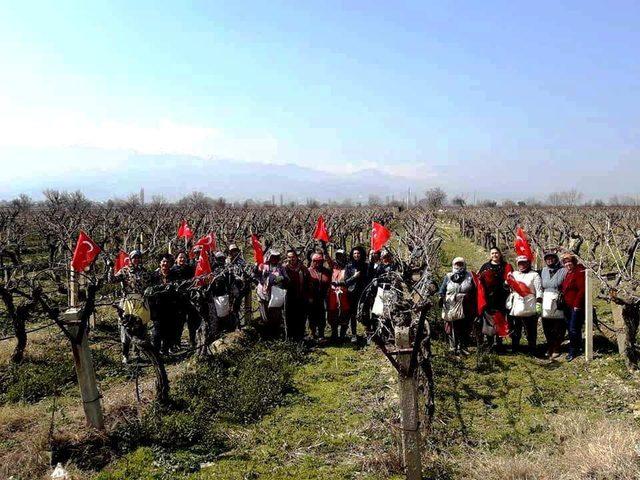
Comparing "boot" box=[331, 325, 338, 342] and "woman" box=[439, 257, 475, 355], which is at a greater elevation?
Answer: "woman" box=[439, 257, 475, 355]

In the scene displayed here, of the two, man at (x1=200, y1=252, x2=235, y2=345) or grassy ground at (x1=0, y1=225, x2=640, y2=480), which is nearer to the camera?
grassy ground at (x1=0, y1=225, x2=640, y2=480)

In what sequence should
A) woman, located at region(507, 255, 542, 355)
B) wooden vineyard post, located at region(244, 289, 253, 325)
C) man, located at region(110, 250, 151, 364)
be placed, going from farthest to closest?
wooden vineyard post, located at region(244, 289, 253, 325), woman, located at region(507, 255, 542, 355), man, located at region(110, 250, 151, 364)

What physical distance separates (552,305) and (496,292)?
835 mm

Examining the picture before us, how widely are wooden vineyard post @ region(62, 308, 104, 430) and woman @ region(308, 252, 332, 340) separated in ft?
13.7

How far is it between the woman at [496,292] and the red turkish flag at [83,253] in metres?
5.91

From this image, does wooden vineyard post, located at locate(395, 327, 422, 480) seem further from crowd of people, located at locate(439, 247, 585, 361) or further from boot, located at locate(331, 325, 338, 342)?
boot, located at locate(331, 325, 338, 342)

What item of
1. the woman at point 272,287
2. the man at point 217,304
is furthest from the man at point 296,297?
the man at point 217,304

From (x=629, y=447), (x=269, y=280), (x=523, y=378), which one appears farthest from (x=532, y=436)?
(x=269, y=280)

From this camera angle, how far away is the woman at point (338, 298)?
8.62 m

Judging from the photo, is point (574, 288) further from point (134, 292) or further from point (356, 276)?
point (134, 292)

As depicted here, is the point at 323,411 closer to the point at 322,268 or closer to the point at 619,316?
the point at 322,268

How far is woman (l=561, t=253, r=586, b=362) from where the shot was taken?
7.46 m

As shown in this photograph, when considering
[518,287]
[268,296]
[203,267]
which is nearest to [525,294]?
[518,287]

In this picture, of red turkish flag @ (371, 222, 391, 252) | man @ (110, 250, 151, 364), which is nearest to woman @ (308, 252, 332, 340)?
red turkish flag @ (371, 222, 391, 252)
